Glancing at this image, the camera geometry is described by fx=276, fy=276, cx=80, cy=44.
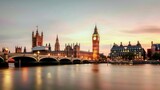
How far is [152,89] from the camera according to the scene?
1385 inches

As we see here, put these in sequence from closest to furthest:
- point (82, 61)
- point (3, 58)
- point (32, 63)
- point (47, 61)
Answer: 1. point (3, 58)
2. point (32, 63)
3. point (47, 61)
4. point (82, 61)

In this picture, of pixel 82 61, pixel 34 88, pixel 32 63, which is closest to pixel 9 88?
pixel 34 88

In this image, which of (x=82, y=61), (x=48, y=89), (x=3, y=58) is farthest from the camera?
(x=82, y=61)

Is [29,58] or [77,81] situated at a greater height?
[29,58]

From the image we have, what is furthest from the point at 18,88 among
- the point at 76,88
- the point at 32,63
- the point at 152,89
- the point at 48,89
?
the point at 32,63

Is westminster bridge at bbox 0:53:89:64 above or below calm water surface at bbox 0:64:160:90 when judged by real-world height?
above

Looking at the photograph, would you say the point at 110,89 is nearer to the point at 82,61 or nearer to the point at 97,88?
the point at 97,88

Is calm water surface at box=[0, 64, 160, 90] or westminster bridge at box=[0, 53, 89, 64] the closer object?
calm water surface at box=[0, 64, 160, 90]

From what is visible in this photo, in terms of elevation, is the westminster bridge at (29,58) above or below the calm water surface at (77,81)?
above

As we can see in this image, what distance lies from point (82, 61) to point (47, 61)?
38.3 metres

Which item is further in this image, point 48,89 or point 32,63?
point 32,63

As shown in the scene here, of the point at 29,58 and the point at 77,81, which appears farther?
the point at 29,58

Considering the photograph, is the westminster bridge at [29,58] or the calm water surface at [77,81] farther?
Result: the westminster bridge at [29,58]

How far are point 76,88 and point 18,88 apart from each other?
7.21m
